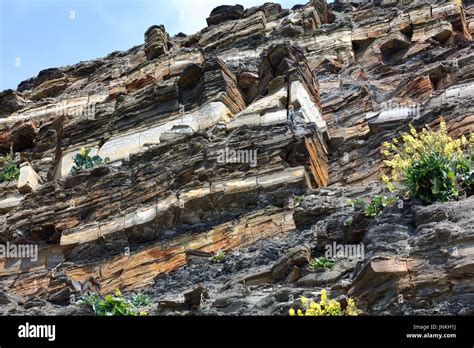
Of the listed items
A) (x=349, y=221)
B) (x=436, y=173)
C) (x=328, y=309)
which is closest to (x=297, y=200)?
(x=349, y=221)

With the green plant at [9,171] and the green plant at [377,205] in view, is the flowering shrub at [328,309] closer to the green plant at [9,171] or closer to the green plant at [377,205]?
the green plant at [377,205]

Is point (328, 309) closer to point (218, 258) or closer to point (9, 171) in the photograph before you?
point (218, 258)

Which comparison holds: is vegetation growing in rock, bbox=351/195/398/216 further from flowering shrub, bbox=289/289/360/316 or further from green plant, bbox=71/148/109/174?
green plant, bbox=71/148/109/174

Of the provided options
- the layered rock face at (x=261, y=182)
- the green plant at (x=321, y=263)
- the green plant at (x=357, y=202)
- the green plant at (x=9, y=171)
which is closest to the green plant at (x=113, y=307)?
the layered rock face at (x=261, y=182)

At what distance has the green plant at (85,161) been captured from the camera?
42.4m

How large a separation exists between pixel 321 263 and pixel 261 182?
31.5 ft

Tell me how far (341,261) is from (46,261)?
15546mm

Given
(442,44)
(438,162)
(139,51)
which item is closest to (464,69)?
(442,44)

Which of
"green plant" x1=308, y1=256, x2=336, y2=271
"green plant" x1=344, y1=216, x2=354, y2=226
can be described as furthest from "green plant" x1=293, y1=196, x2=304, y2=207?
"green plant" x1=308, y1=256, x2=336, y2=271

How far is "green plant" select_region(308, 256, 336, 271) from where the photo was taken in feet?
81.4

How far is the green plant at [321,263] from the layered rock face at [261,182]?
1.00 ft

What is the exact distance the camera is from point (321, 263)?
24906 millimetres

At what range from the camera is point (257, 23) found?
2248 inches
